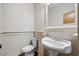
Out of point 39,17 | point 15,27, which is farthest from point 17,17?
point 39,17

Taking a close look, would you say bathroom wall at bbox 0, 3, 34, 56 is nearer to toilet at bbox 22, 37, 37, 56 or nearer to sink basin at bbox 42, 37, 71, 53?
toilet at bbox 22, 37, 37, 56

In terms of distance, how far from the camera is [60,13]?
3.66ft

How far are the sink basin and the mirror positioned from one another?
0.46 ft

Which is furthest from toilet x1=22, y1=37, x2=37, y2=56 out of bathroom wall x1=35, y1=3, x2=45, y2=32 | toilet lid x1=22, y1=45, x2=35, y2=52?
bathroom wall x1=35, y1=3, x2=45, y2=32

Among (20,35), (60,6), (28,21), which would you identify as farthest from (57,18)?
(20,35)

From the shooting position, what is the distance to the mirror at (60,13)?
1.10 m

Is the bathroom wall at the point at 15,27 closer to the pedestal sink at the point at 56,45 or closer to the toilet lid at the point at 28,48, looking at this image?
the toilet lid at the point at 28,48

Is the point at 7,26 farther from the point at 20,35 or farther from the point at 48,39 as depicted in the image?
the point at 48,39

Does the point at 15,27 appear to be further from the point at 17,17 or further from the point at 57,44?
the point at 57,44

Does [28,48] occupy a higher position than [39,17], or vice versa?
[39,17]

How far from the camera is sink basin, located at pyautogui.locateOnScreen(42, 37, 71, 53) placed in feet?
3.51

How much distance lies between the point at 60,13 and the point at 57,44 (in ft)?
0.90

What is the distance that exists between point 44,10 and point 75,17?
28 centimetres

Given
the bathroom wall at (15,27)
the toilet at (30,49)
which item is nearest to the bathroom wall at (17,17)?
the bathroom wall at (15,27)
